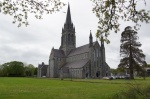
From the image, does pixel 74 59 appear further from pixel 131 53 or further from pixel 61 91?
pixel 61 91

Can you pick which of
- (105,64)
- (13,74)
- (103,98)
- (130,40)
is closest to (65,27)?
(105,64)

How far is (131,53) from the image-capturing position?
187 feet

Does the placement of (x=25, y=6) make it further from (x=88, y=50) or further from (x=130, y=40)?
(x=88, y=50)

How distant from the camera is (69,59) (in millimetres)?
108375

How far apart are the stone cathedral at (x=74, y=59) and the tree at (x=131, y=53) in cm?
2302

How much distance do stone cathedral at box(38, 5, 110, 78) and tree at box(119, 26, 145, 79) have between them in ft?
75.5

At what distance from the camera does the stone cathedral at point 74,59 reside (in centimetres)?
8856

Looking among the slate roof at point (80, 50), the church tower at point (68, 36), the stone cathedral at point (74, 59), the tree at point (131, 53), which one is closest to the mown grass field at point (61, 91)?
the tree at point (131, 53)

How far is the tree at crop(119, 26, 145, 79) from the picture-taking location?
183ft

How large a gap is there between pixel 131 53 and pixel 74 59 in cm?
4928

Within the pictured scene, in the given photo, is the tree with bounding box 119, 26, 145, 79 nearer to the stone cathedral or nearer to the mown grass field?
the stone cathedral

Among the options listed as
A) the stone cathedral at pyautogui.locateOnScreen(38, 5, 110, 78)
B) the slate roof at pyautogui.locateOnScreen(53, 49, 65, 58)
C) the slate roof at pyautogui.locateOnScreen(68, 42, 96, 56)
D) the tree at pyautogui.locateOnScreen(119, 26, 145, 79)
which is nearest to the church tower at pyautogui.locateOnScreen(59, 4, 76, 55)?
the stone cathedral at pyautogui.locateOnScreen(38, 5, 110, 78)

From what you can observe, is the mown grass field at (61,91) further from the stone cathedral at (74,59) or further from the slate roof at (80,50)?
the slate roof at (80,50)

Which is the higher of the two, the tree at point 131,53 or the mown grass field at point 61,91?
the tree at point 131,53
